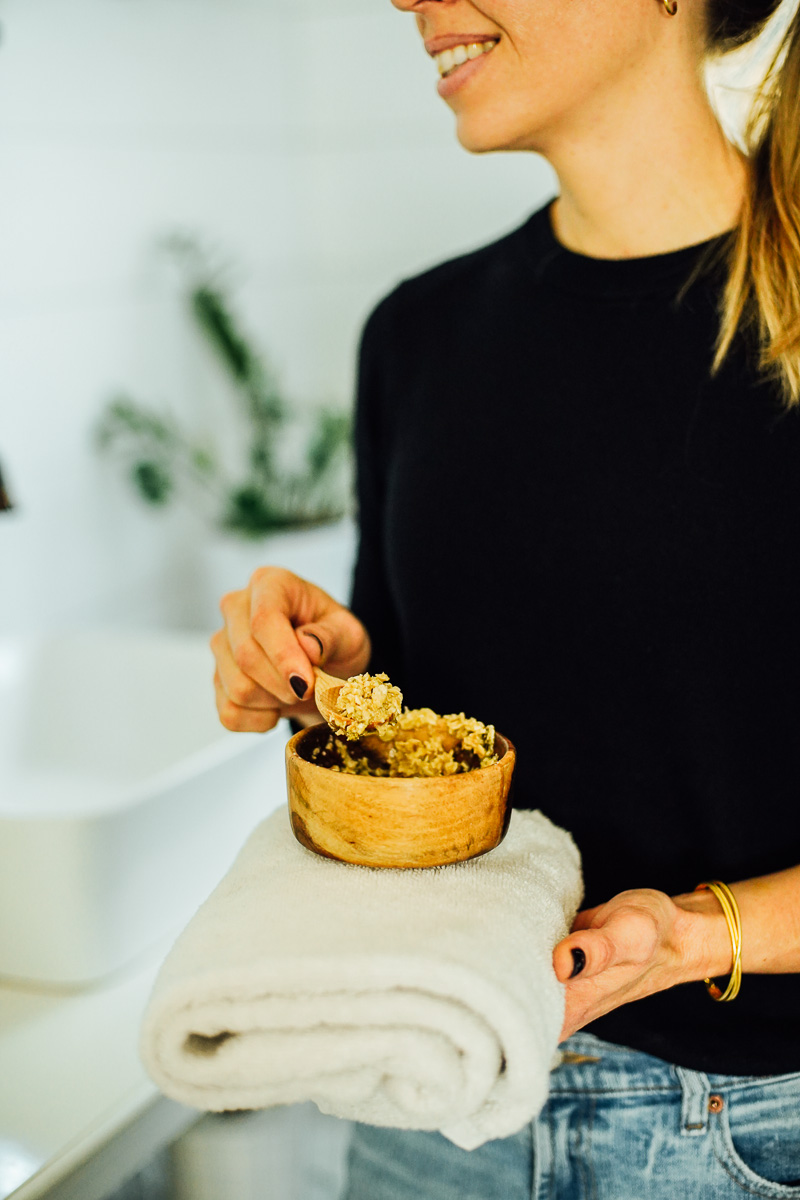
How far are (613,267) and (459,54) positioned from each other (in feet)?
0.63

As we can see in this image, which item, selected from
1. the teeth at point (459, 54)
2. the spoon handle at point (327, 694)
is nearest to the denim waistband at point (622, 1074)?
the spoon handle at point (327, 694)

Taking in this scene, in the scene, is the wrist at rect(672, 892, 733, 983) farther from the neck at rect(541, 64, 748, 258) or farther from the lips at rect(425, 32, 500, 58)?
the lips at rect(425, 32, 500, 58)

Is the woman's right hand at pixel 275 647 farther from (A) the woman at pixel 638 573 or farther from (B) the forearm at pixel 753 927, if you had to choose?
(B) the forearm at pixel 753 927

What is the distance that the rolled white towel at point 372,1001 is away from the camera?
44 centimetres

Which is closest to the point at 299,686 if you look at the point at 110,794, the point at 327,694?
the point at 327,694

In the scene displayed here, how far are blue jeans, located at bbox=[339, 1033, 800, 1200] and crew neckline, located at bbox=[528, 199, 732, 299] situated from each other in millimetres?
572

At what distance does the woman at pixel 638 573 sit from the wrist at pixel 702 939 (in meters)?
0.02

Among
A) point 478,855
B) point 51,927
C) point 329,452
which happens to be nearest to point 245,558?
point 329,452

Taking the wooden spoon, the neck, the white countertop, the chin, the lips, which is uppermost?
the lips

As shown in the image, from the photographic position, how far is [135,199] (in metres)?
1.70

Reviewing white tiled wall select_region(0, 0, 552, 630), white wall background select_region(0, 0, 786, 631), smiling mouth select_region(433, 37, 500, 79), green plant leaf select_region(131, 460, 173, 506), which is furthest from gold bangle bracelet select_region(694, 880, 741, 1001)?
green plant leaf select_region(131, 460, 173, 506)

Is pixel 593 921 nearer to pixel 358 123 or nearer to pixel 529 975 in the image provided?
pixel 529 975

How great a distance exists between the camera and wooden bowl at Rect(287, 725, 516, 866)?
0.49 meters

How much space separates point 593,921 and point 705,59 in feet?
2.06
